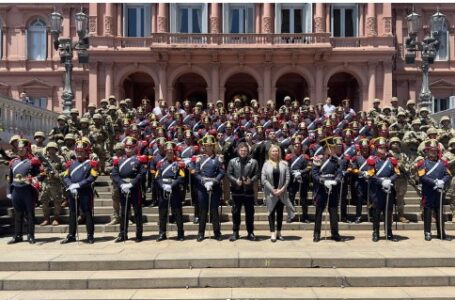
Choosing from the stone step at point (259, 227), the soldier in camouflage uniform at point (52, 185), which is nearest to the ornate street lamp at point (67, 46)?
the soldier in camouflage uniform at point (52, 185)

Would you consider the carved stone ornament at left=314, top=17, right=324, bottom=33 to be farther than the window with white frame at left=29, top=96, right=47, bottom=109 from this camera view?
No

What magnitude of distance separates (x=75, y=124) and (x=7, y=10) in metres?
23.3

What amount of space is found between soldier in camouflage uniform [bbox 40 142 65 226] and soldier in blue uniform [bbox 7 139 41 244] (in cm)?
84

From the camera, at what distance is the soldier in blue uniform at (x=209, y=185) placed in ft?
34.1

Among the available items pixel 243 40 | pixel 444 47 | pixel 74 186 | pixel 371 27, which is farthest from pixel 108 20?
pixel 74 186

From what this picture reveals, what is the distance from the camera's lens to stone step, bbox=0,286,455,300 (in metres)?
7.39

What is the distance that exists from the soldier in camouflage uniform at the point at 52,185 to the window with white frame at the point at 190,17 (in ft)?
70.1

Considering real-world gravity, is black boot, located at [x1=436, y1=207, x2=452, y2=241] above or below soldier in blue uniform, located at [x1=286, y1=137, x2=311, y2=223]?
below

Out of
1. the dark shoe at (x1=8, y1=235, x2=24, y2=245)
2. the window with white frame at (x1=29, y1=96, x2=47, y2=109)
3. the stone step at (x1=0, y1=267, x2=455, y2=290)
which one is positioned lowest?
the stone step at (x1=0, y1=267, x2=455, y2=290)

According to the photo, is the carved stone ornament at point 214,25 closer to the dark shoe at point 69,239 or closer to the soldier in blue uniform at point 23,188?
the soldier in blue uniform at point 23,188

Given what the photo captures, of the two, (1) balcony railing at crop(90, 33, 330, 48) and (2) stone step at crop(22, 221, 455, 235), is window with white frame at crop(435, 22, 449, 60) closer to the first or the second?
(1) balcony railing at crop(90, 33, 330, 48)

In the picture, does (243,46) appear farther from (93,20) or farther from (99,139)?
(99,139)

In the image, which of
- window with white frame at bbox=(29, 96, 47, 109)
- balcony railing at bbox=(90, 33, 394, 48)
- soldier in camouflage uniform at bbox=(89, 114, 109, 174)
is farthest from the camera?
window with white frame at bbox=(29, 96, 47, 109)

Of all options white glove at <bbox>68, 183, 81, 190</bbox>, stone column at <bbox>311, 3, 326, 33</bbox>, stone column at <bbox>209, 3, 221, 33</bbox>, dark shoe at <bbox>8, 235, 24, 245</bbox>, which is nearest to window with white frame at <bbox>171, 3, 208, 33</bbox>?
stone column at <bbox>209, 3, 221, 33</bbox>
